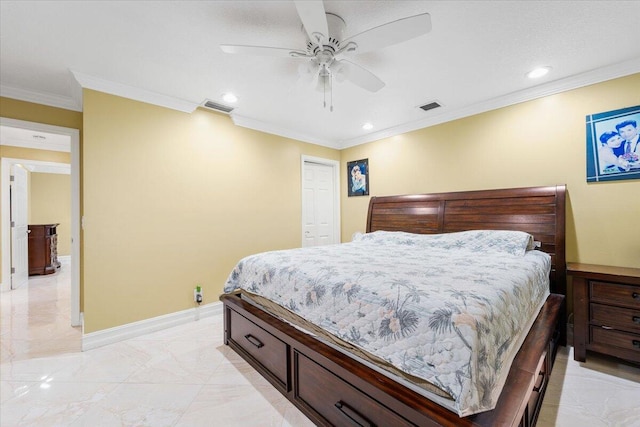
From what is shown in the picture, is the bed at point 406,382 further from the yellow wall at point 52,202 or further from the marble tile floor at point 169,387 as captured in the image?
the yellow wall at point 52,202

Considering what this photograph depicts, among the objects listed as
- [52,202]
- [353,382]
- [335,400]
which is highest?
[52,202]

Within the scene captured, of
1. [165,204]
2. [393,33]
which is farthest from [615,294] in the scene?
[165,204]

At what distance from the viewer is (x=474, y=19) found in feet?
6.15

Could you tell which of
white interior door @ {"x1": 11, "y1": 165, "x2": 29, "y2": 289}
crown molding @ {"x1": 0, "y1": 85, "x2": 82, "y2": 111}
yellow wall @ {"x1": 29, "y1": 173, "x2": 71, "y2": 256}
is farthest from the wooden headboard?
yellow wall @ {"x1": 29, "y1": 173, "x2": 71, "y2": 256}

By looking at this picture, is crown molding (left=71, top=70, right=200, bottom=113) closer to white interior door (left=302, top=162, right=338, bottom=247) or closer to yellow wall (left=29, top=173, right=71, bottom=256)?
white interior door (left=302, top=162, right=338, bottom=247)

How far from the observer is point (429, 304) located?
4.00ft

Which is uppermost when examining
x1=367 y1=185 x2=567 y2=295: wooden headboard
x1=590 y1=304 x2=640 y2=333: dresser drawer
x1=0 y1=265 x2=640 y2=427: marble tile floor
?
x1=367 y1=185 x2=567 y2=295: wooden headboard

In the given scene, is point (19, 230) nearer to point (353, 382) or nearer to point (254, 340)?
point (254, 340)

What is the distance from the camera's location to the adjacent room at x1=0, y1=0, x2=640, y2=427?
1.46 metres

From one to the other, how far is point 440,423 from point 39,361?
3.22 meters

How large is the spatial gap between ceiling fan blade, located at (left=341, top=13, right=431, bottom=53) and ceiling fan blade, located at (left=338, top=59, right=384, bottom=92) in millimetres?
158

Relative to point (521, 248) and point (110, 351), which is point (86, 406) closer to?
point (110, 351)

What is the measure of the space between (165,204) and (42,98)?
166cm

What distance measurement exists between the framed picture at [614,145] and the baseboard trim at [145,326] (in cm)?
439
